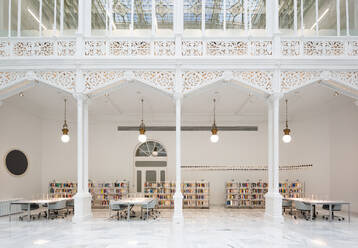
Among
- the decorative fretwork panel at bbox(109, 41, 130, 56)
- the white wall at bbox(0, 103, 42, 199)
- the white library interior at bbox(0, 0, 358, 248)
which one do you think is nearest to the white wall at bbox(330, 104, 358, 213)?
the white library interior at bbox(0, 0, 358, 248)

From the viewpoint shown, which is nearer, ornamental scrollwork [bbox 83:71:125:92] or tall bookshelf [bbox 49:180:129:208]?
ornamental scrollwork [bbox 83:71:125:92]

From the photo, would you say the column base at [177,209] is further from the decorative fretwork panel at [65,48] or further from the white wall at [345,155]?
the white wall at [345,155]

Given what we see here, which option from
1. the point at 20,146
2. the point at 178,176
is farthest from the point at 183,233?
the point at 20,146

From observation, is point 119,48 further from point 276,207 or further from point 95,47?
point 276,207

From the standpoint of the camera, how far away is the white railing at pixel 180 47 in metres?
9.81

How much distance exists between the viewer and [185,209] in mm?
13500

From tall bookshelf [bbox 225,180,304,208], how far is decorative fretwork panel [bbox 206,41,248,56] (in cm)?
638

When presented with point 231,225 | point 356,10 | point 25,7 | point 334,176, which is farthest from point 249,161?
point 25,7

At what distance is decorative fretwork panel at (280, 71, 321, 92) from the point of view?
9.78 m

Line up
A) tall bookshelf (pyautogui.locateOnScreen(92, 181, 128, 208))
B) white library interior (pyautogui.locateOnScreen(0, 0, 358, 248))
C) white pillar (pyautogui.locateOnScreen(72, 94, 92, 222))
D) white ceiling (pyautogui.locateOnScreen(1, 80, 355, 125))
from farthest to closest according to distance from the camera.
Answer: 1. tall bookshelf (pyautogui.locateOnScreen(92, 181, 128, 208))
2. white ceiling (pyautogui.locateOnScreen(1, 80, 355, 125))
3. white pillar (pyautogui.locateOnScreen(72, 94, 92, 222))
4. white library interior (pyautogui.locateOnScreen(0, 0, 358, 248))

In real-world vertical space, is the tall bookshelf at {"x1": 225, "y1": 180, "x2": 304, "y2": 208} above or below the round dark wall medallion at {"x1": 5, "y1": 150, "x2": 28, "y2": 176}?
below

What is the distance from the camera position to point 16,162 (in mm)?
13078

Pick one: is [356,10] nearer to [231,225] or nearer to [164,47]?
[164,47]

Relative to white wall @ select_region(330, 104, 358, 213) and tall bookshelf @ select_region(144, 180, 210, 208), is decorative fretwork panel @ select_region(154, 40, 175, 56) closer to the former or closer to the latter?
tall bookshelf @ select_region(144, 180, 210, 208)
